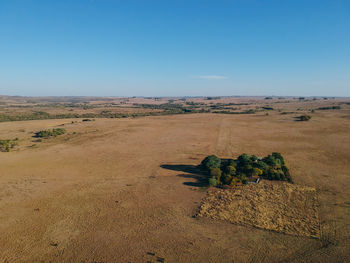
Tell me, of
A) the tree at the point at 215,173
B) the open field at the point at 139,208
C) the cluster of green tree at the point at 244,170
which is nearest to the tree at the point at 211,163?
the cluster of green tree at the point at 244,170

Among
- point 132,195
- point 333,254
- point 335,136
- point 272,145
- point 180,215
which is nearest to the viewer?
point 333,254

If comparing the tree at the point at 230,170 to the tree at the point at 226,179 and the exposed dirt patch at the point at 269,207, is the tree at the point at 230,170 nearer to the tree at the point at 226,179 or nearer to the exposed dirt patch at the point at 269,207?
the tree at the point at 226,179

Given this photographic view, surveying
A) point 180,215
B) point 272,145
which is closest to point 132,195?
point 180,215

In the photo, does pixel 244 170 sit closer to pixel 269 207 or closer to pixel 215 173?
pixel 215 173

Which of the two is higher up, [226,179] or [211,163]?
[211,163]

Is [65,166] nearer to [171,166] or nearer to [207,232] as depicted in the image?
[171,166]

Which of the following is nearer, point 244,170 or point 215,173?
point 215,173

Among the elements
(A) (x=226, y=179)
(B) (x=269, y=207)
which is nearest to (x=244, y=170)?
(A) (x=226, y=179)
